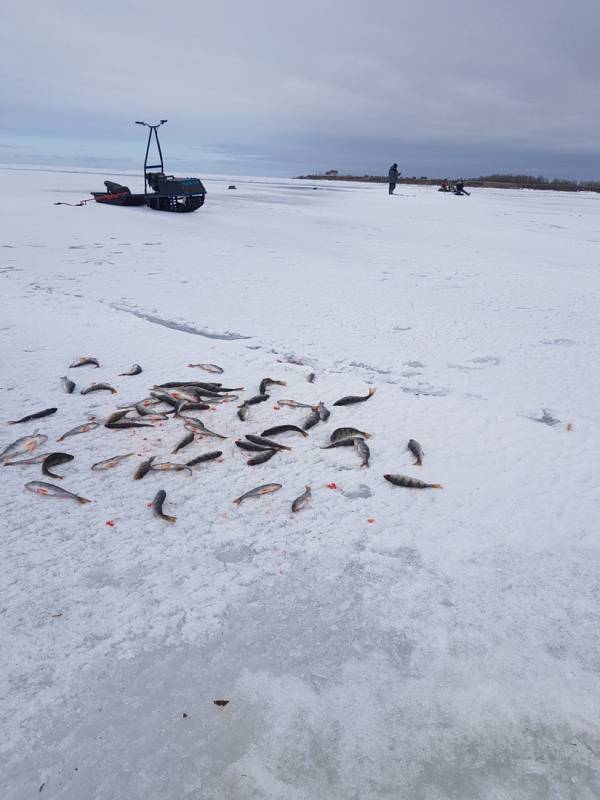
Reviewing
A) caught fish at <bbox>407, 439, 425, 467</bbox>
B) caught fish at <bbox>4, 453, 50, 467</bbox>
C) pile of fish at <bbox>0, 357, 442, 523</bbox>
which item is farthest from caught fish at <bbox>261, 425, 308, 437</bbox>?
caught fish at <bbox>4, 453, 50, 467</bbox>

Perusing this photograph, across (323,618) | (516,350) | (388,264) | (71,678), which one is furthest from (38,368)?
(388,264)

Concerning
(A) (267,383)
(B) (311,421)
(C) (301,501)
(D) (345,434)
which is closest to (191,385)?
(A) (267,383)

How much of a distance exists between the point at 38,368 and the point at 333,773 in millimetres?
4442

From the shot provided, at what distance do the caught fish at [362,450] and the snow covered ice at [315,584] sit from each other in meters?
0.14

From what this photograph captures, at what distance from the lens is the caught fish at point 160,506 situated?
2.94 meters

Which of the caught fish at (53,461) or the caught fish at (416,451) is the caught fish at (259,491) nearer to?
the caught fish at (416,451)

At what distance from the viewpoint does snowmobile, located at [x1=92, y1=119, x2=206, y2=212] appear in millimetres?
16531

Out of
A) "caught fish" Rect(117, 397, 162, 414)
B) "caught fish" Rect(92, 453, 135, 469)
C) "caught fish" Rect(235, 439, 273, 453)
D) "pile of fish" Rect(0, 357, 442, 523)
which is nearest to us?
"pile of fish" Rect(0, 357, 442, 523)

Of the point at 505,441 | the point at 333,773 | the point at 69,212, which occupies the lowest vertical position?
the point at 333,773

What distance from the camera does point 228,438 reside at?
152 inches

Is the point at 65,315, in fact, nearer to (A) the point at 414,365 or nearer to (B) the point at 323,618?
(A) the point at 414,365

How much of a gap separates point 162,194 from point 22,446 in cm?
1530

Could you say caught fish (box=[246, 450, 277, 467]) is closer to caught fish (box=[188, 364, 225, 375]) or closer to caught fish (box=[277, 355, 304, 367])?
caught fish (box=[188, 364, 225, 375])

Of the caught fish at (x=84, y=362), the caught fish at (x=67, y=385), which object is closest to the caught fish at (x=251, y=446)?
the caught fish at (x=67, y=385)
